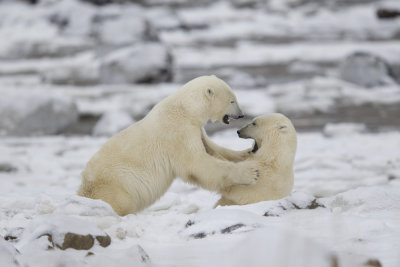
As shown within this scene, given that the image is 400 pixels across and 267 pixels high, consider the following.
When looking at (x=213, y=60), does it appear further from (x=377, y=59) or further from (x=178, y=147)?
(x=178, y=147)

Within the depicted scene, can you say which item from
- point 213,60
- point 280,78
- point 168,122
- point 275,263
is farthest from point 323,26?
point 275,263

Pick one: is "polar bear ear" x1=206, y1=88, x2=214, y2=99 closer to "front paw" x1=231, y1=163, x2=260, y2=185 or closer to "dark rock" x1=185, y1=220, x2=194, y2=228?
"front paw" x1=231, y1=163, x2=260, y2=185

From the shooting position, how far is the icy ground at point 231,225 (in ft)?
8.93

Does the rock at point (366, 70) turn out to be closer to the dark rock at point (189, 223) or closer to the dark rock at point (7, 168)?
the dark rock at point (7, 168)

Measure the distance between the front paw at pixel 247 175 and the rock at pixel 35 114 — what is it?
610 cm

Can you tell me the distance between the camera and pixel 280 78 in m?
14.9

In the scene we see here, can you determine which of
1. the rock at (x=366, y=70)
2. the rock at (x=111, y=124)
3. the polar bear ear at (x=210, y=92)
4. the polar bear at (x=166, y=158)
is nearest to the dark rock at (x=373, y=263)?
the polar bear at (x=166, y=158)

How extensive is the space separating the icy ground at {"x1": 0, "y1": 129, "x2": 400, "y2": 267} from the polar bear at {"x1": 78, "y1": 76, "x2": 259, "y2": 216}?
0.23 metres

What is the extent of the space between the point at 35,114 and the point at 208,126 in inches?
107

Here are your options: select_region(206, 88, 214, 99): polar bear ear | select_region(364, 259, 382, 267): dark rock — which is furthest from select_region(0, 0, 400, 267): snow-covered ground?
select_region(206, 88, 214, 99): polar bear ear

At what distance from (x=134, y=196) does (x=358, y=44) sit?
1682cm

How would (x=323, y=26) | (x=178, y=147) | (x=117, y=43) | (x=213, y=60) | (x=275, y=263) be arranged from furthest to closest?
(x=323, y=26) < (x=213, y=60) < (x=117, y=43) < (x=178, y=147) < (x=275, y=263)

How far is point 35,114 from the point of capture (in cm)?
1026

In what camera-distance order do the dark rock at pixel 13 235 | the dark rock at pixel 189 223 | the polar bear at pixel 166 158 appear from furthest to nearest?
1. the polar bear at pixel 166 158
2. the dark rock at pixel 189 223
3. the dark rock at pixel 13 235
